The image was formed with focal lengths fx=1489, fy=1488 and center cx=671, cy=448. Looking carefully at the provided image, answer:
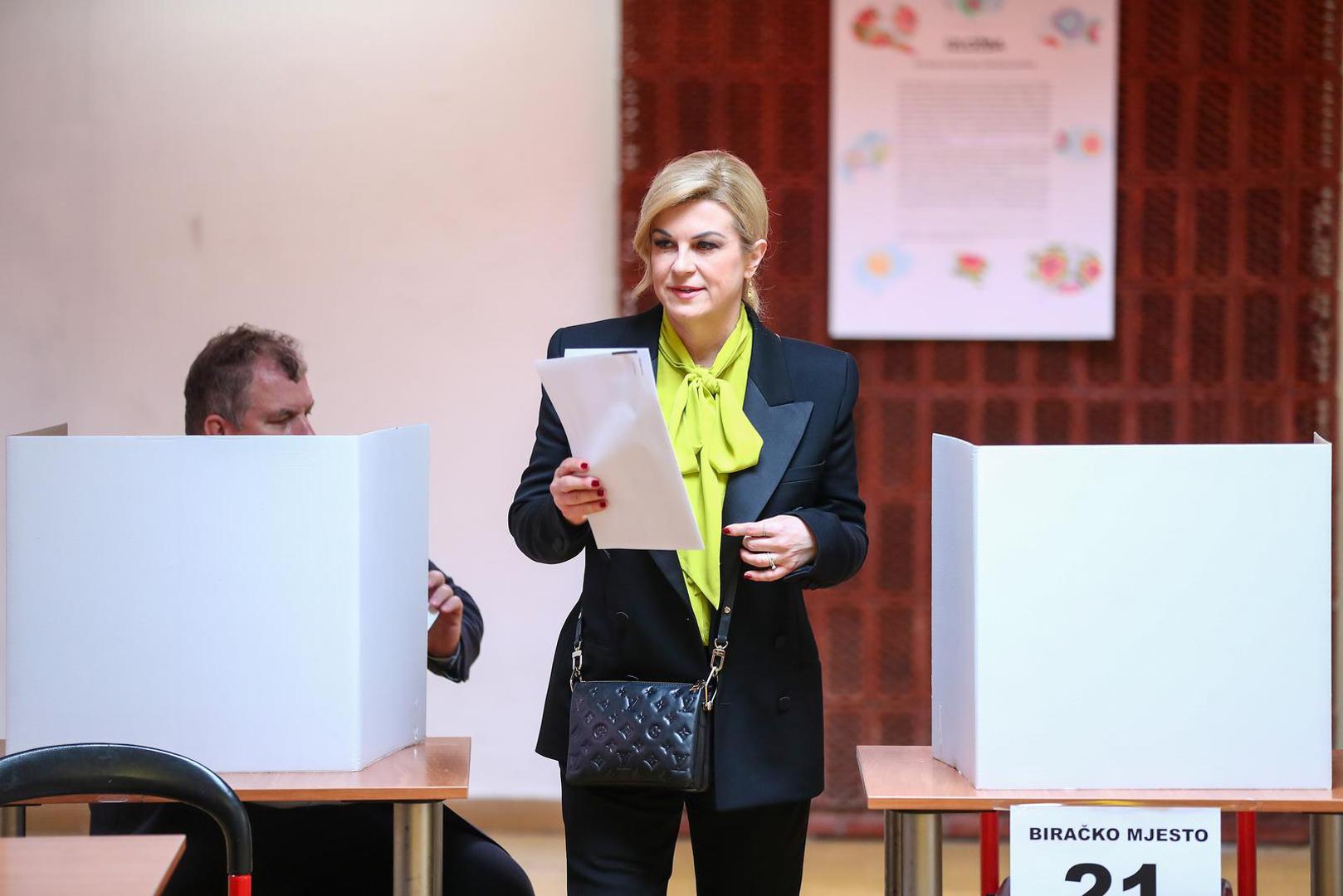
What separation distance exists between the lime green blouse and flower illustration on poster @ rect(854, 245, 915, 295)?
6.17 ft

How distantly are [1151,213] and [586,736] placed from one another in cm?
257

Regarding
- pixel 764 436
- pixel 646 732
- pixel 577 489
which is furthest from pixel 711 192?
pixel 646 732

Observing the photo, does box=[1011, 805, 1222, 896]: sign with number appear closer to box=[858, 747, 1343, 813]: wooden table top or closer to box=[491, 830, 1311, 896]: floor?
box=[858, 747, 1343, 813]: wooden table top

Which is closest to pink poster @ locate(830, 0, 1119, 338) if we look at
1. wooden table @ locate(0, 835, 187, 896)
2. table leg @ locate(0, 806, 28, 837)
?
table leg @ locate(0, 806, 28, 837)

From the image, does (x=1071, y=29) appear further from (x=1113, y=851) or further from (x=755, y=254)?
(x=1113, y=851)

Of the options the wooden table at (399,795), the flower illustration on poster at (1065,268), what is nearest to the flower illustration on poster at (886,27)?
the flower illustration on poster at (1065,268)

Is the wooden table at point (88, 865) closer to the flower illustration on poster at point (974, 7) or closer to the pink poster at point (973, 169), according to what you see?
the pink poster at point (973, 169)

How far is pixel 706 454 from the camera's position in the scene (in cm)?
→ 206

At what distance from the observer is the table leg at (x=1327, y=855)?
6.74 ft

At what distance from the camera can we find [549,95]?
158 inches

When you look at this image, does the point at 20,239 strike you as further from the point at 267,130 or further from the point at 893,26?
the point at 893,26

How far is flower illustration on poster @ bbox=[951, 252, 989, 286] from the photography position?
3.91m

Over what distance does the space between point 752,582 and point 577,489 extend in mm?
322

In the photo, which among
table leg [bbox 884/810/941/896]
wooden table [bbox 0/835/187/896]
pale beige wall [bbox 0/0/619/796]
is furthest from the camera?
pale beige wall [bbox 0/0/619/796]
